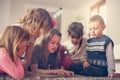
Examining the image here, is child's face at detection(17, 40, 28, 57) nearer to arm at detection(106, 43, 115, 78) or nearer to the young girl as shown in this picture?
the young girl

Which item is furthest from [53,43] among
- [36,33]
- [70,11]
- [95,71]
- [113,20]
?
[113,20]

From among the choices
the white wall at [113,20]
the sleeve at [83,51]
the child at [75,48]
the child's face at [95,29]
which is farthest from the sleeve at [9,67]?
the white wall at [113,20]

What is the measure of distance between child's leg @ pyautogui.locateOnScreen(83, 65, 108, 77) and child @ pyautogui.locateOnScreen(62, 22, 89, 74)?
4 cm

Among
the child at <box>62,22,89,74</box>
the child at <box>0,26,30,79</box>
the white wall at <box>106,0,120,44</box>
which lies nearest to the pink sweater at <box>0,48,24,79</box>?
the child at <box>0,26,30,79</box>

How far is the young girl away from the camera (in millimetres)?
1286

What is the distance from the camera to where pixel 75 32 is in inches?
54.4

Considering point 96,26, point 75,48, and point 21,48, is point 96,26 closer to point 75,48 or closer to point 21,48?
point 75,48

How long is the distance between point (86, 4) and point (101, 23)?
17cm

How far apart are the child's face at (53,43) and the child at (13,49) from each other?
16cm

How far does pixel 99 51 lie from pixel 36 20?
49cm

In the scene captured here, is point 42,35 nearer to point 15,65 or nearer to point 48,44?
point 48,44

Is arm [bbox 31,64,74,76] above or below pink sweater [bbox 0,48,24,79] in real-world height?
below

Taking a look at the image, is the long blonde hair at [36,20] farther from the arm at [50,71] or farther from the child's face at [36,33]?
the arm at [50,71]

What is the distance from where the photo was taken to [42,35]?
1.30 m
